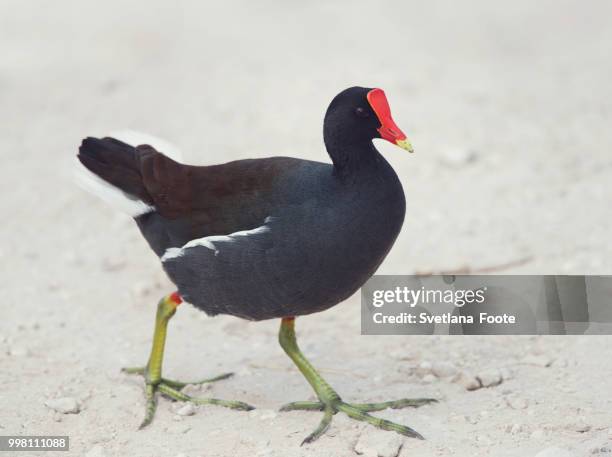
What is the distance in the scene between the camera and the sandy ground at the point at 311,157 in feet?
14.3

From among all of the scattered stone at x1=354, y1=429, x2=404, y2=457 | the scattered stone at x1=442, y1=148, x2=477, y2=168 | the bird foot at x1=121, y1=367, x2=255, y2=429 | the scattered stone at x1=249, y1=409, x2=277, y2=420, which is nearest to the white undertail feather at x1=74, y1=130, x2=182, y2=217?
the bird foot at x1=121, y1=367, x2=255, y2=429

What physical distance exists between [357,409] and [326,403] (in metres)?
0.15

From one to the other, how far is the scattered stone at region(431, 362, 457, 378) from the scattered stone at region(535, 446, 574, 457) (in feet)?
3.39

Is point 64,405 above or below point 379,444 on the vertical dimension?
above

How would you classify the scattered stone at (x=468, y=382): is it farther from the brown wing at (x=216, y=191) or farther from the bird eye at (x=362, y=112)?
the bird eye at (x=362, y=112)

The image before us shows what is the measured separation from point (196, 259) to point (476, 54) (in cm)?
650

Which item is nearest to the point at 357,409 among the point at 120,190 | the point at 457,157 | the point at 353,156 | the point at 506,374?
the point at 506,374

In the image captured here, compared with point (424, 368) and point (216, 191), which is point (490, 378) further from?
point (216, 191)

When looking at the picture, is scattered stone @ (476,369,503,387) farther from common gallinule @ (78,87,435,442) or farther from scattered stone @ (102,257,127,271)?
scattered stone @ (102,257,127,271)

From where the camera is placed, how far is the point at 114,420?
439 centimetres

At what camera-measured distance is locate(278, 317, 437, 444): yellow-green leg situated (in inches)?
170

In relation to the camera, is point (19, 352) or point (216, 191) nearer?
point (216, 191)

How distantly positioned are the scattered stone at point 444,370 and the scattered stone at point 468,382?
11cm

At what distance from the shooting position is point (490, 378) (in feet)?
15.4
